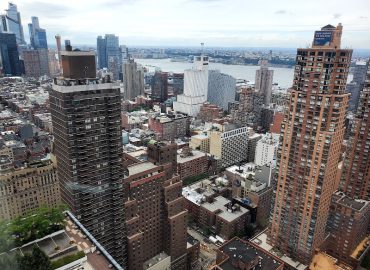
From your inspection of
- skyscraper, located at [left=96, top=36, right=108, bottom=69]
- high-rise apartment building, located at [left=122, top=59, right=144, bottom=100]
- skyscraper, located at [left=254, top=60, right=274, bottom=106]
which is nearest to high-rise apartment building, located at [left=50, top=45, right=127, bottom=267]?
skyscraper, located at [left=254, top=60, right=274, bottom=106]

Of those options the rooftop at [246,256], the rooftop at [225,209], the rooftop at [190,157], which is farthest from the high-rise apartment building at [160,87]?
the rooftop at [246,256]

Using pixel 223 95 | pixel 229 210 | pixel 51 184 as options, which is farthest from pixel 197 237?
pixel 223 95

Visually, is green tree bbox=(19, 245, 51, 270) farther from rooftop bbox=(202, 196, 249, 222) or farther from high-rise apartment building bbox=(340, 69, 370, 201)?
high-rise apartment building bbox=(340, 69, 370, 201)

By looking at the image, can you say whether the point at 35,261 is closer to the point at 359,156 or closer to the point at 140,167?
the point at 140,167

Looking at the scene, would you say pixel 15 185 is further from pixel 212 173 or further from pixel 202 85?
pixel 202 85

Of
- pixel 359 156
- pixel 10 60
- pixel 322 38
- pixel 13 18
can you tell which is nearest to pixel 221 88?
pixel 359 156

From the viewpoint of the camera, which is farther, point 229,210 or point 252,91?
point 252,91
